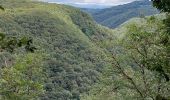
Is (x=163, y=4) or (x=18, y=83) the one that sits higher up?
(x=163, y=4)

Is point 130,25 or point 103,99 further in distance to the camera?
point 103,99

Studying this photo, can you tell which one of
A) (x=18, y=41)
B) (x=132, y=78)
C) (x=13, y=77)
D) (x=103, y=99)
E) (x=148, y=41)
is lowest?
(x=103, y=99)

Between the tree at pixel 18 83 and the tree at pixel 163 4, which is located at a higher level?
the tree at pixel 163 4

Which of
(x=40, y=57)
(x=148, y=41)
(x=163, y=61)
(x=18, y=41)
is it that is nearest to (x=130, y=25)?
(x=148, y=41)

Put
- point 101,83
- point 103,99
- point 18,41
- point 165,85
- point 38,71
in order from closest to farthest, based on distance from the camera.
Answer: point 18,41, point 165,85, point 101,83, point 103,99, point 38,71

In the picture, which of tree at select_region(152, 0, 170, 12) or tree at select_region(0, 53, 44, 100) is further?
tree at select_region(0, 53, 44, 100)

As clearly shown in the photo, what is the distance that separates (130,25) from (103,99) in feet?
41.5

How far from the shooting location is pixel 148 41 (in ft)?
82.1

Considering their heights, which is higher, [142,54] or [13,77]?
[142,54]

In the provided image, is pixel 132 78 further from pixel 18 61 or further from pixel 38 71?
pixel 38 71

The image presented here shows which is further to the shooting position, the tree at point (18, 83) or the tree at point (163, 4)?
the tree at point (18, 83)

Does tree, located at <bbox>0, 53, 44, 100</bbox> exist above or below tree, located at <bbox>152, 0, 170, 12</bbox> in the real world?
below

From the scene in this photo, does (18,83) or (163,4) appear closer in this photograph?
(163,4)

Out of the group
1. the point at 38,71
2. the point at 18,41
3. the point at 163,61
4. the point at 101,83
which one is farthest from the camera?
the point at 38,71
